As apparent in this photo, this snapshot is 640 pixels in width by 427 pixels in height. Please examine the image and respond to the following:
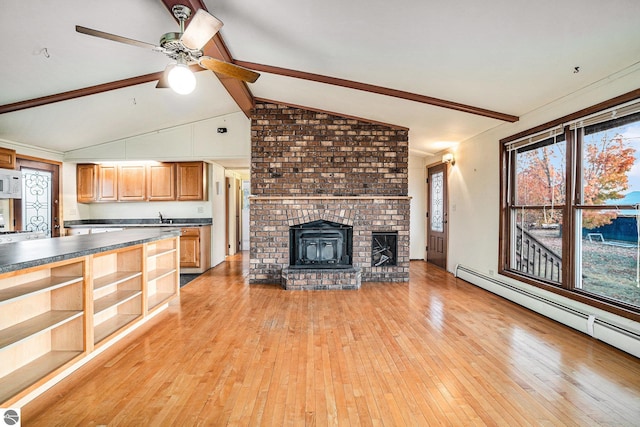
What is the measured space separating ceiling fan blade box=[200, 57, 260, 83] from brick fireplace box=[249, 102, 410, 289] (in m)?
2.44

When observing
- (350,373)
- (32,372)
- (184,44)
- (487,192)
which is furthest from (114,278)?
(487,192)

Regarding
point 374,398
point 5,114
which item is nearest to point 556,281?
point 374,398

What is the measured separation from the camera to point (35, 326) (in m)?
2.01

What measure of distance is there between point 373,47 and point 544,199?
8.74 feet

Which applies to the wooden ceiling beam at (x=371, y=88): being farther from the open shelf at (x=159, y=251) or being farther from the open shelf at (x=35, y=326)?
the open shelf at (x=35, y=326)

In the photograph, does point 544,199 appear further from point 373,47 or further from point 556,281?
point 373,47

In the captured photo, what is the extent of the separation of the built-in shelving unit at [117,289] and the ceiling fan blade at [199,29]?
180 centimetres

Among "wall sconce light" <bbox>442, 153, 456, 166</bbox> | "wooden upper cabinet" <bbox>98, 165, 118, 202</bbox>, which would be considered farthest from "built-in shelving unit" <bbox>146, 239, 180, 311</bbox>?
"wall sconce light" <bbox>442, 153, 456, 166</bbox>

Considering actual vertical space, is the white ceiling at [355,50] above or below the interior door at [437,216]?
above

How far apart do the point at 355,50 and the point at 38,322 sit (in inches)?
128

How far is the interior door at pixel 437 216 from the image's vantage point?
6270 mm

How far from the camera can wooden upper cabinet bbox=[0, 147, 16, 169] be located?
4.37 metres

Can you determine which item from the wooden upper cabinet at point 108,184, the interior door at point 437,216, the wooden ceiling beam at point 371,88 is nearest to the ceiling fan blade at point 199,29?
the wooden ceiling beam at point 371,88

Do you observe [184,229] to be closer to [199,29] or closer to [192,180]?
[192,180]
